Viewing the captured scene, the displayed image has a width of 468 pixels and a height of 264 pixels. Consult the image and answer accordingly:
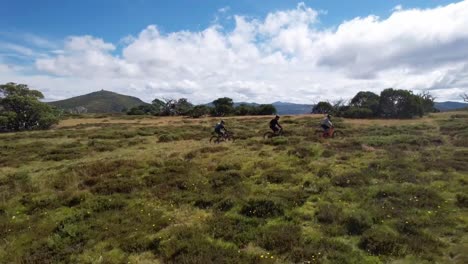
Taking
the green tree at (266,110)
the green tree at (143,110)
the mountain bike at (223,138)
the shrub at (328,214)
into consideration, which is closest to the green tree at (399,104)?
the green tree at (266,110)

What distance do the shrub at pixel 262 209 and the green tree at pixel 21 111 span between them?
50552mm

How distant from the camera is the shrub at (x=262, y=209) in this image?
11195 millimetres

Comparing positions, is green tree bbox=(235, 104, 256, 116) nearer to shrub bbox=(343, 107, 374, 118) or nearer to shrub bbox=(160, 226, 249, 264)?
shrub bbox=(343, 107, 374, 118)

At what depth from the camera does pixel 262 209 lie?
1134cm

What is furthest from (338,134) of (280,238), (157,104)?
(157,104)

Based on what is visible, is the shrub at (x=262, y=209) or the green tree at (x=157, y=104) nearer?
the shrub at (x=262, y=209)

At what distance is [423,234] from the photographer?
9234mm

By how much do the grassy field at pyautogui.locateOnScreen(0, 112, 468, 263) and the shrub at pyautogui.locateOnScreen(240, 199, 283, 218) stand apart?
38 mm

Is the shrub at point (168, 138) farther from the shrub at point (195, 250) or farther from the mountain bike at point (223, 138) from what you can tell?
the shrub at point (195, 250)

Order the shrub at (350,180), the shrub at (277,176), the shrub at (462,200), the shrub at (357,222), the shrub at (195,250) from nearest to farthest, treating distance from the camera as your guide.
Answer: the shrub at (195,250) < the shrub at (357,222) < the shrub at (462,200) < the shrub at (350,180) < the shrub at (277,176)

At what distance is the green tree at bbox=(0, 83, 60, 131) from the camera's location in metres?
51.1

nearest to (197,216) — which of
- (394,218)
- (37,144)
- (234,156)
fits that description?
(394,218)

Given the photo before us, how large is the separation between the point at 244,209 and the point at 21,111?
174ft

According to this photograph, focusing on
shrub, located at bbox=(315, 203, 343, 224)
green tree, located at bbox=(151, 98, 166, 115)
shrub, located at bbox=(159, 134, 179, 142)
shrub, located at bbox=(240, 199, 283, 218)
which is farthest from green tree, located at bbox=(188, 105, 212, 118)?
shrub, located at bbox=(315, 203, 343, 224)
